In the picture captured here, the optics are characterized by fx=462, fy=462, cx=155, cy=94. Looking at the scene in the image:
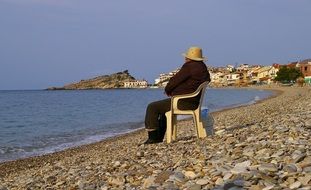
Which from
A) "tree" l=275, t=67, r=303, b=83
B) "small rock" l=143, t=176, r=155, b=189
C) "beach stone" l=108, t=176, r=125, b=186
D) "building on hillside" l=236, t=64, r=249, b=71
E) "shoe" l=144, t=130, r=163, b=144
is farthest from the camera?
"building on hillside" l=236, t=64, r=249, b=71

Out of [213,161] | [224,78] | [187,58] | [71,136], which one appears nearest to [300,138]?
[213,161]

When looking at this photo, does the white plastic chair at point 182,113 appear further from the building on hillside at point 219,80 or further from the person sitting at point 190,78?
the building on hillside at point 219,80

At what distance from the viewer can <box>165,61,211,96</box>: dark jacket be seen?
7.66 metres

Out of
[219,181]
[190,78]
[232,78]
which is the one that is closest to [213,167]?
[219,181]

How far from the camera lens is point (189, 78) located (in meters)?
7.68

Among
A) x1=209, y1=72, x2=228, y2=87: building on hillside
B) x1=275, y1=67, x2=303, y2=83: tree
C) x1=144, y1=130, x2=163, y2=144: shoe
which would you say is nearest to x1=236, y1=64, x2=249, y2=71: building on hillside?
x1=209, y1=72, x2=228, y2=87: building on hillside

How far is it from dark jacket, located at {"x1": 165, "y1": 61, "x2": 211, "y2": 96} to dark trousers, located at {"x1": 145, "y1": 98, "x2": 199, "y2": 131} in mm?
199

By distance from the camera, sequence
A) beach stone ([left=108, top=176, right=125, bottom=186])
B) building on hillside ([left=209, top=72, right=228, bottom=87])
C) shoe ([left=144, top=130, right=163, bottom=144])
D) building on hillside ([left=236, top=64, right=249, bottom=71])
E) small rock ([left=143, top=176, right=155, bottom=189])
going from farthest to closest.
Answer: building on hillside ([left=236, top=64, right=249, bottom=71])
building on hillside ([left=209, top=72, right=228, bottom=87])
shoe ([left=144, top=130, right=163, bottom=144])
beach stone ([left=108, top=176, right=125, bottom=186])
small rock ([left=143, top=176, right=155, bottom=189])

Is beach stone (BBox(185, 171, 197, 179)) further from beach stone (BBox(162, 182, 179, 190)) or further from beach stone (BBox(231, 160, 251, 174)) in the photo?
beach stone (BBox(231, 160, 251, 174))

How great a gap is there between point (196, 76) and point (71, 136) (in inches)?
484

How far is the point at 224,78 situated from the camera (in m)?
174

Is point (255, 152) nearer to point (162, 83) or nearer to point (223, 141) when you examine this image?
point (223, 141)

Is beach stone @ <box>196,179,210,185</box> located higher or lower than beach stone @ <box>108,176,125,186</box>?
higher

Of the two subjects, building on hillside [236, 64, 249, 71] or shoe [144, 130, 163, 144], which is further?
building on hillside [236, 64, 249, 71]
